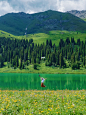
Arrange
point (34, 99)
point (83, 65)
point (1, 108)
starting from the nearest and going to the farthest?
point (1, 108) < point (34, 99) < point (83, 65)

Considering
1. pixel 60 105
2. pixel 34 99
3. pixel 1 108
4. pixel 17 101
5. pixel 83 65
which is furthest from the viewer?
pixel 83 65

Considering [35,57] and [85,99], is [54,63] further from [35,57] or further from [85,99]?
[85,99]

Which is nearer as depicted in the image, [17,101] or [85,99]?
[17,101]

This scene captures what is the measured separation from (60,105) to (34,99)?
385 cm

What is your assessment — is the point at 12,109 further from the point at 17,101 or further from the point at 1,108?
the point at 17,101

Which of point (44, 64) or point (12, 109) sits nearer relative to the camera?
point (12, 109)

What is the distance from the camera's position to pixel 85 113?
1466 cm

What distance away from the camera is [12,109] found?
51.1 ft

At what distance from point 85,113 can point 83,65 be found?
169 meters

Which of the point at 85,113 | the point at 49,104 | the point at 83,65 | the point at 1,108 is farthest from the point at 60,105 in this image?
the point at 83,65

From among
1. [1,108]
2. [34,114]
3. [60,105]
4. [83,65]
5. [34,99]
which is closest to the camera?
[34,114]

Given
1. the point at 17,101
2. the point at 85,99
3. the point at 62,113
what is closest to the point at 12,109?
the point at 17,101

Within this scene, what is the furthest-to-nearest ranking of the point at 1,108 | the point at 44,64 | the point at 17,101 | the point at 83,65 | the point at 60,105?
the point at 44,64 → the point at 83,65 → the point at 17,101 → the point at 60,105 → the point at 1,108

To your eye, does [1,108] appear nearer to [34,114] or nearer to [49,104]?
[34,114]
